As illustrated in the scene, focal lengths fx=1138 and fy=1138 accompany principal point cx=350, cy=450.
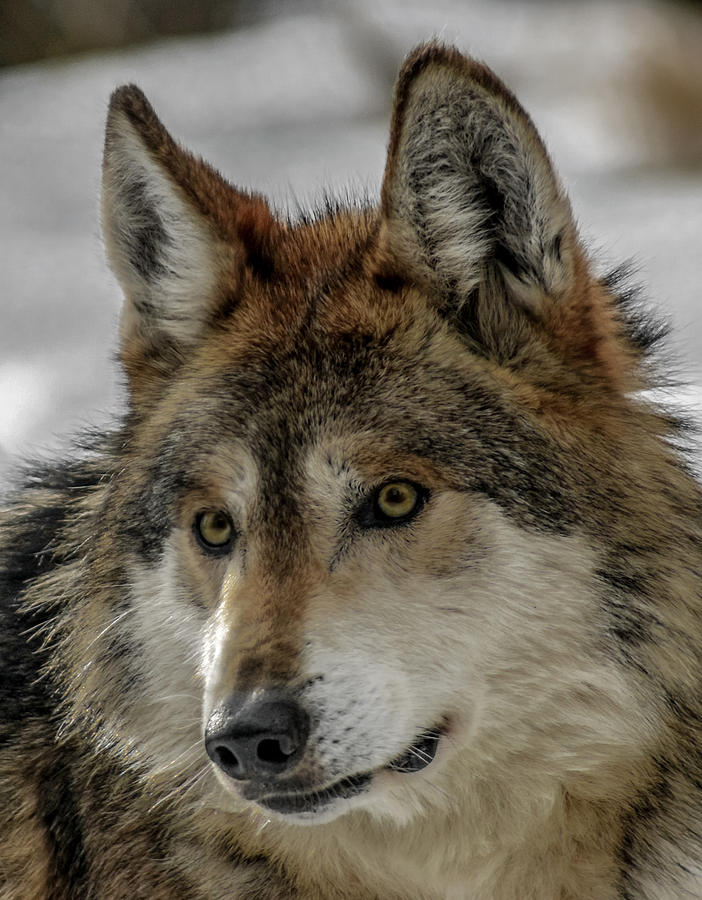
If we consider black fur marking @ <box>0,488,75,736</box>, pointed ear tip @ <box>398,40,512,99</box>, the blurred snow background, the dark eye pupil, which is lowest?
black fur marking @ <box>0,488,75,736</box>

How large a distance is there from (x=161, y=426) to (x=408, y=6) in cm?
1023

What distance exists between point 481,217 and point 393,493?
27.4 inches

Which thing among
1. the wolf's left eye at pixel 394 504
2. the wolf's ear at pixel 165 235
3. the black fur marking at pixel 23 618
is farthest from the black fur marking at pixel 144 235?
the wolf's left eye at pixel 394 504

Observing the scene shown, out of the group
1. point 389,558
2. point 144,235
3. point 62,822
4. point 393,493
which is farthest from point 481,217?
point 62,822

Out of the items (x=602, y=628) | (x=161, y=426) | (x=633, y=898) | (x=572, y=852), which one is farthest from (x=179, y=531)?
(x=633, y=898)

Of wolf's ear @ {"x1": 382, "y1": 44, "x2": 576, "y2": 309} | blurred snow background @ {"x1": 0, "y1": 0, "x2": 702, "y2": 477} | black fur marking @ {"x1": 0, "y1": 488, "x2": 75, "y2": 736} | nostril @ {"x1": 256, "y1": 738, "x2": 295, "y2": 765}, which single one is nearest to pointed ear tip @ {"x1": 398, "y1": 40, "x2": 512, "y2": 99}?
wolf's ear @ {"x1": 382, "y1": 44, "x2": 576, "y2": 309}

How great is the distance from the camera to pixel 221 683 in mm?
2434

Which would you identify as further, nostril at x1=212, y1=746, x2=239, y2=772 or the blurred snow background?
the blurred snow background

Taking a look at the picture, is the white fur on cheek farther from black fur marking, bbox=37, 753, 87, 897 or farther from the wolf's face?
black fur marking, bbox=37, 753, 87, 897

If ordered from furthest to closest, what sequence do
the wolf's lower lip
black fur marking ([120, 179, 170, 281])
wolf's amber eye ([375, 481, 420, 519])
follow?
black fur marking ([120, 179, 170, 281]), wolf's amber eye ([375, 481, 420, 519]), the wolf's lower lip

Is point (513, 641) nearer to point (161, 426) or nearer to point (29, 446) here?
point (161, 426)

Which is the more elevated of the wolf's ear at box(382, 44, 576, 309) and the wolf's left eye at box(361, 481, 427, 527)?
the wolf's ear at box(382, 44, 576, 309)

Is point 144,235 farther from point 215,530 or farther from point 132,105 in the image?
point 215,530

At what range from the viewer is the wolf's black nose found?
234cm
